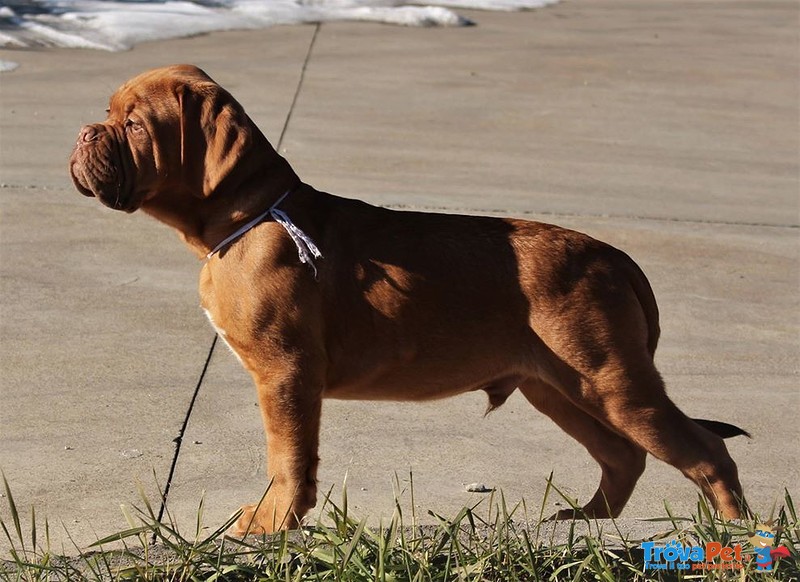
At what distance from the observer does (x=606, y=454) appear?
469cm

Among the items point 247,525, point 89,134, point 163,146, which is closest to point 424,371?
point 247,525

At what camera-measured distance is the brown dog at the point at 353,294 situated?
4160 mm

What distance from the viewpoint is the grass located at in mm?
3359

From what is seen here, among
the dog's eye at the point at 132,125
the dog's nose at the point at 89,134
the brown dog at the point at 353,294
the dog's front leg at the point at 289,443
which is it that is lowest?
the dog's front leg at the point at 289,443

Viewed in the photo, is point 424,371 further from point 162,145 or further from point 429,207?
point 429,207

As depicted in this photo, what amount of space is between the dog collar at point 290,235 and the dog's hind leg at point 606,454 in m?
1.00

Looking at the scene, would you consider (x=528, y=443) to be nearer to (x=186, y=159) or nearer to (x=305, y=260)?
(x=305, y=260)

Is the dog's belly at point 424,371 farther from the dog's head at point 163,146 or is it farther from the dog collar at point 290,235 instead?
the dog's head at point 163,146

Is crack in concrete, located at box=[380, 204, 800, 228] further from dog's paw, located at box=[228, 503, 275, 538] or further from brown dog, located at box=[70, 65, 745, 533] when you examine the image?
dog's paw, located at box=[228, 503, 275, 538]

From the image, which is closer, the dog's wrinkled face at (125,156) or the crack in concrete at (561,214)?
the dog's wrinkled face at (125,156)

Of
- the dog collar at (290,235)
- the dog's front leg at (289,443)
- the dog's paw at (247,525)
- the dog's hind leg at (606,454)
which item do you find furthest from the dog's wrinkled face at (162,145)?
the dog's hind leg at (606,454)

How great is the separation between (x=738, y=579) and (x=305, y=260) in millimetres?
Result: 1678

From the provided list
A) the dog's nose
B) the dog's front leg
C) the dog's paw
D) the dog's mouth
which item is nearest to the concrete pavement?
the dog's paw

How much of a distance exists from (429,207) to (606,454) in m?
3.90
